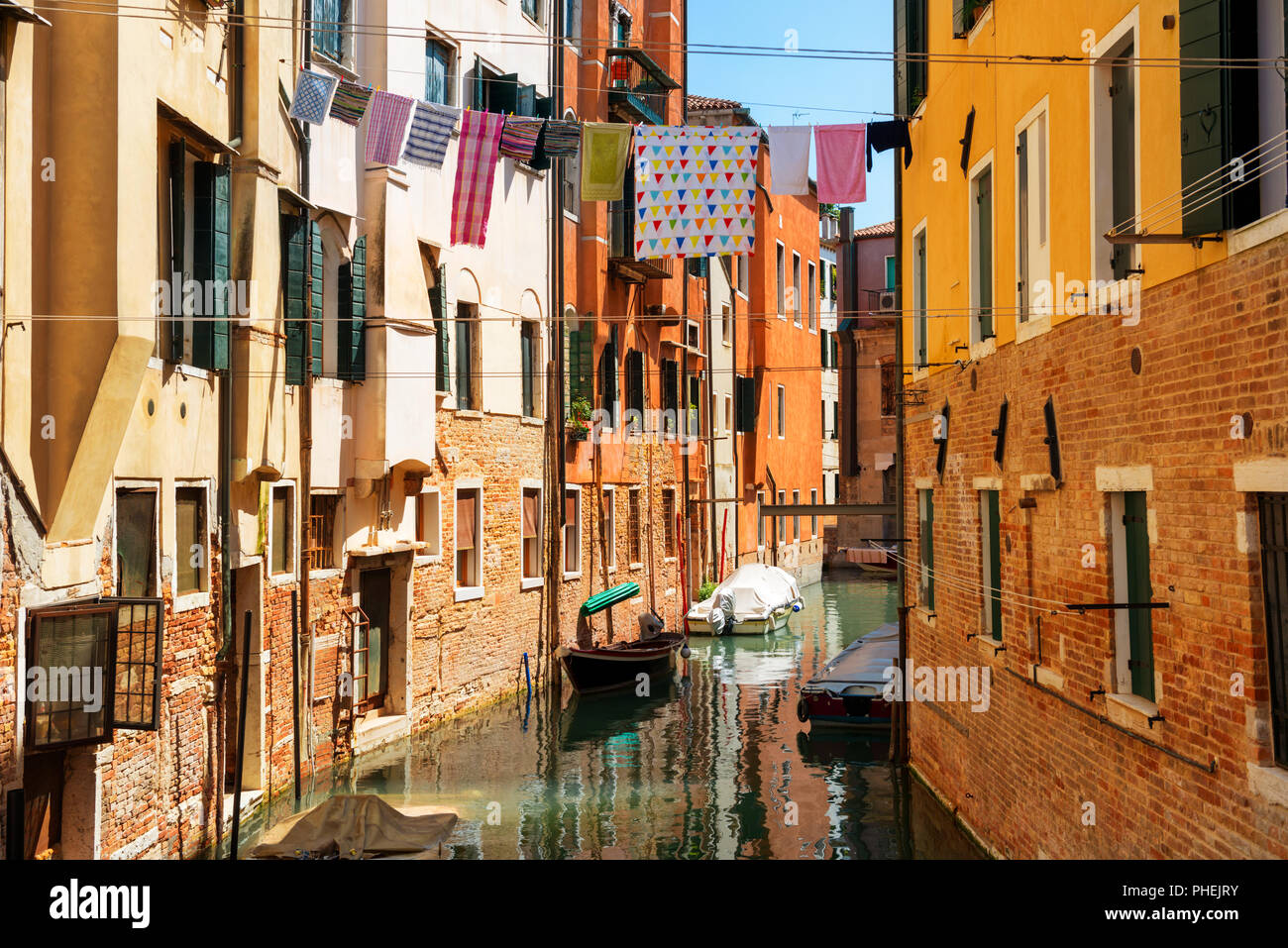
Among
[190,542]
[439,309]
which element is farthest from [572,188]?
[190,542]

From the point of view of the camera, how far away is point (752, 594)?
1185 inches

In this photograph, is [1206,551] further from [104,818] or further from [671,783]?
[671,783]

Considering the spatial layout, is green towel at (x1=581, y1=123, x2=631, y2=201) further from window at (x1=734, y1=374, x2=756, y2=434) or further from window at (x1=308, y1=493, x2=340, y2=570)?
window at (x1=734, y1=374, x2=756, y2=434)

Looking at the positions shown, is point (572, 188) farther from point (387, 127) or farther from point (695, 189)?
point (387, 127)

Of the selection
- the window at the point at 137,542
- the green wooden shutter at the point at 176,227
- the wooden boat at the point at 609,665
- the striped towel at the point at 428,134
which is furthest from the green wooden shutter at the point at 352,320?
the wooden boat at the point at 609,665

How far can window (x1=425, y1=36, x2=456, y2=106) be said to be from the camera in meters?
18.0

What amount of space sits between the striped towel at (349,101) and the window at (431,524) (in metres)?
7.23

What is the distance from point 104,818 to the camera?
32.2 feet

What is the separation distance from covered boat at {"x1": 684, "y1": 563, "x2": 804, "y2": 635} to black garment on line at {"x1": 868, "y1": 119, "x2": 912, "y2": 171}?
1772 centimetres

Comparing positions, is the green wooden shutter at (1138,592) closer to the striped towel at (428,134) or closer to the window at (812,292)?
the striped towel at (428,134)

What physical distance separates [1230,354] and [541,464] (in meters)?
16.8

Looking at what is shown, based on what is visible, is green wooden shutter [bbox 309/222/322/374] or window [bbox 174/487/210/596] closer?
window [bbox 174/487/210/596]

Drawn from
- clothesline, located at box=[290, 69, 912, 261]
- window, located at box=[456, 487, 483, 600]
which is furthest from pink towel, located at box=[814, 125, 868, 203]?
window, located at box=[456, 487, 483, 600]
